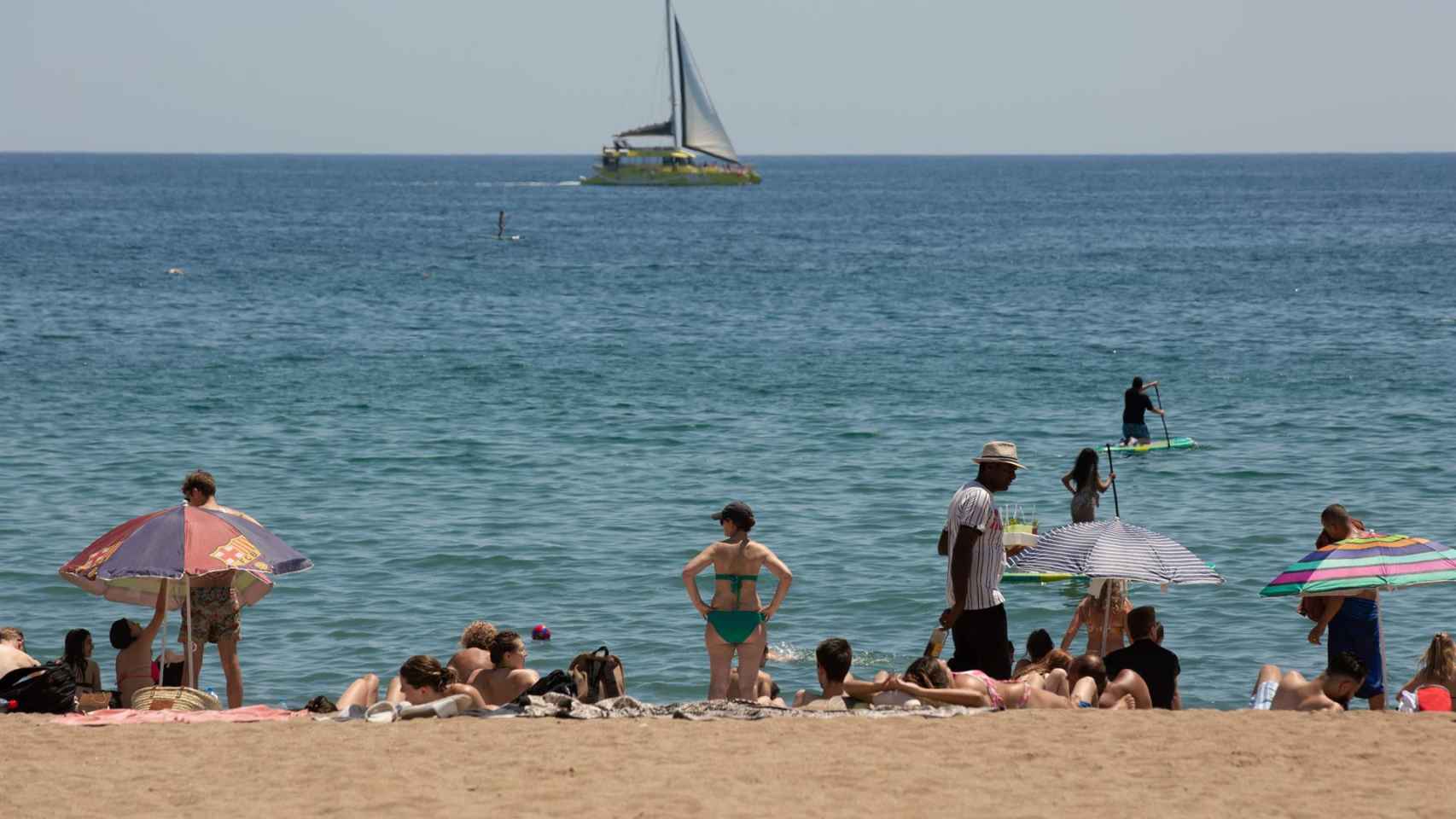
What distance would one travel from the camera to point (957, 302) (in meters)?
51.8

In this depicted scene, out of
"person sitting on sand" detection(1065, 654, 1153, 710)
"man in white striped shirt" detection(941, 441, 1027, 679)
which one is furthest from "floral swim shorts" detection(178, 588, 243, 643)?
"person sitting on sand" detection(1065, 654, 1153, 710)

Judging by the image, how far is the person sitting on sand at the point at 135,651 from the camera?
11.2 meters

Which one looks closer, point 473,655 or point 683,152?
point 473,655

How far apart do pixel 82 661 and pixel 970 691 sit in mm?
5969

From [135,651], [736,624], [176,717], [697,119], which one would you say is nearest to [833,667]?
[736,624]

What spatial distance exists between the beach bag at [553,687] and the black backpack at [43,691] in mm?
2855

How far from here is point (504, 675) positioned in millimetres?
10594

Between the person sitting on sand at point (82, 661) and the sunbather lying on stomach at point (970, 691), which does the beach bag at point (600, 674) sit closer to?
the sunbather lying on stomach at point (970, 691)

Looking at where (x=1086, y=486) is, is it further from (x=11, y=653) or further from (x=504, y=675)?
(x=11, y=653)

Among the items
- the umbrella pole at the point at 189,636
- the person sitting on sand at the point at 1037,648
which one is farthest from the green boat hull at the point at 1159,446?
the umbrella pole at the point at 189,636

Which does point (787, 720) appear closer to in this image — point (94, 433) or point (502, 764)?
point (502, 764)

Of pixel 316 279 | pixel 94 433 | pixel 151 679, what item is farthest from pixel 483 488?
pixel 316 279

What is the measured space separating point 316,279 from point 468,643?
161 ft

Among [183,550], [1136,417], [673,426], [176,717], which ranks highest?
[183,550]
